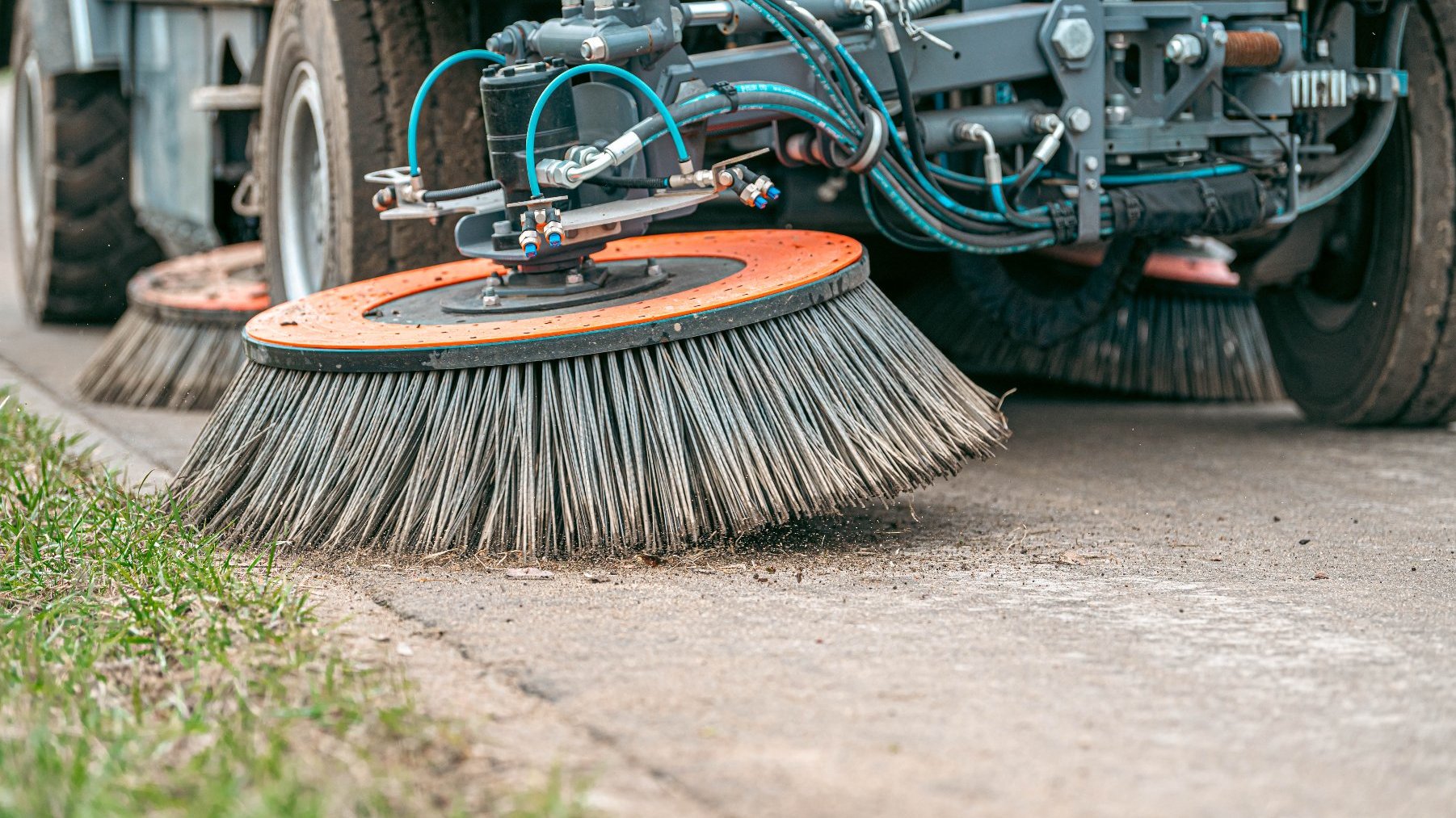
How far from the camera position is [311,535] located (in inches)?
97.0

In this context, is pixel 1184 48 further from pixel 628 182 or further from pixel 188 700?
pixel 188 700

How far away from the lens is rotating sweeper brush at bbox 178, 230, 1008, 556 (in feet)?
7.79

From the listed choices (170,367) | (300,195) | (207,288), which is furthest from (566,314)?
(207,288)

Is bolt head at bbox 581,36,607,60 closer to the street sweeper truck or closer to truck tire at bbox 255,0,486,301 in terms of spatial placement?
the street sweeper truck

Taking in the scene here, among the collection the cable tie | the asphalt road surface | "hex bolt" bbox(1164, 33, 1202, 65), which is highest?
"hex bolt" bbox(1164, 33, 1202, 65)

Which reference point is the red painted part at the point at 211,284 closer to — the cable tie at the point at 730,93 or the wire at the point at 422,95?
the wire at the point at 422,95

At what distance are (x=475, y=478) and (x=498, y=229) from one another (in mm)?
459

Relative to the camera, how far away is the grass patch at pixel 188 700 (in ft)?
4.86

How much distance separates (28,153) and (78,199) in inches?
28.3

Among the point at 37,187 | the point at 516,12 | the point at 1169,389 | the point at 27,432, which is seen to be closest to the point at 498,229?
the point at 516,12

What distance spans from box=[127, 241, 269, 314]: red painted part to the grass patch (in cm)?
155

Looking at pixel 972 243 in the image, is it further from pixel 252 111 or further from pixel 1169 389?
pixel 252 111

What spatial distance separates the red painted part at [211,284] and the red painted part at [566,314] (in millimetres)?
1030

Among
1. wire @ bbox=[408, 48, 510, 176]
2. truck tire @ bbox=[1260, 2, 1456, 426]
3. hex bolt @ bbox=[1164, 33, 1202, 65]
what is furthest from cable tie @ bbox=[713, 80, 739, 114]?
truck tire @ bbox=[1260, 2, 1456, 426]
